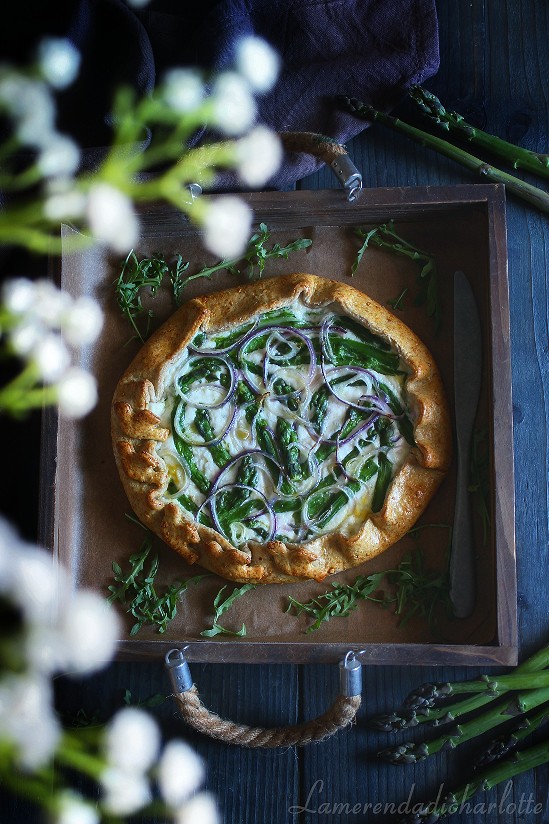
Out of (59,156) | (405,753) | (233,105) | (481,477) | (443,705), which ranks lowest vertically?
(405,753)

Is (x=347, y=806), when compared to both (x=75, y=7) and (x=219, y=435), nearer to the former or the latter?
(x=219, y=435)

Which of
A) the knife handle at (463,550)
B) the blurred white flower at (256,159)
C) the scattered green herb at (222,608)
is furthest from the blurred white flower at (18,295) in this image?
the knife handle at (463,550)

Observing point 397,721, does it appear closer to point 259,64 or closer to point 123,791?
point 123,791

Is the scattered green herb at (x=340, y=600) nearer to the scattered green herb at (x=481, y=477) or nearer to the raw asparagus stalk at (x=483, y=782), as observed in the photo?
the scattered green herb at (x=481, y=477)

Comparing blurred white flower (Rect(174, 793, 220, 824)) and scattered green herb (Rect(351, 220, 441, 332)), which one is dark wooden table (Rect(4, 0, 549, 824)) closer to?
blurred white flower (Rect(174, 793, 220, 824))

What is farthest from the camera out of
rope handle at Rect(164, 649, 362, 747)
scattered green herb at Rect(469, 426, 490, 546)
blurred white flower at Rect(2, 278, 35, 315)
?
blurred white flower at Rect(2, 278, 35, 315)

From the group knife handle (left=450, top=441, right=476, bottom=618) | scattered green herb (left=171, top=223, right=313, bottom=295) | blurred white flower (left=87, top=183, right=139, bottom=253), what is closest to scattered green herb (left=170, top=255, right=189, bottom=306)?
scattered green herb (left=171, top=223, right=313, bottom=295)

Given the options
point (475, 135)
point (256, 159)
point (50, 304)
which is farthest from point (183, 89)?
point (475, 135)

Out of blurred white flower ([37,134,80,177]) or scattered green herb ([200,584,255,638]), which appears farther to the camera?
blurred white flower ([37,134,80,177])
